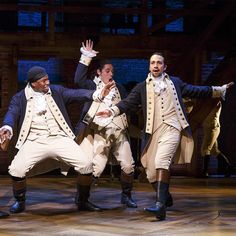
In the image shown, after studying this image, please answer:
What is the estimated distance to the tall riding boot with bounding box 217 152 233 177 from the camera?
38.2 feet

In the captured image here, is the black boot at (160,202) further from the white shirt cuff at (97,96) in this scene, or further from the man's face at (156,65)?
the man's face at (156,65)

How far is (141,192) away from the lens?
28.2ft

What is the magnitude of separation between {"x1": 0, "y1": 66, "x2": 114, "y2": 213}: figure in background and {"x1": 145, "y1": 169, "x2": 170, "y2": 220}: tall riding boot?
766 millimetres

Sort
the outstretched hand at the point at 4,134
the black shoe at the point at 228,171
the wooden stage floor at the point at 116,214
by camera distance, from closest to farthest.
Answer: the wooden stage floor at the point at 116,214
the outstretched hand at the point at 4,134
the black shoe at the point at 228,171

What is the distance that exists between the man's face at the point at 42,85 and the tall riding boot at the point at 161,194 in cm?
140

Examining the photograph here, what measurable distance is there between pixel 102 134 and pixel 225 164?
5487mm

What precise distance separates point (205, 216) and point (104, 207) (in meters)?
1.13

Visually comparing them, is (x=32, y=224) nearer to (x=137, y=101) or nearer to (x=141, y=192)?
(x=137, y=101)

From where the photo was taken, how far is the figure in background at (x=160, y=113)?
632cm

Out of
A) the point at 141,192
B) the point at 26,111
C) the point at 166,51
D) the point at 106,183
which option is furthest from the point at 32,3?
the point at 26,111

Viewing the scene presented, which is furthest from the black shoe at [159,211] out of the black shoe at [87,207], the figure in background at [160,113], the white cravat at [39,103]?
the white cravat at [39,103]

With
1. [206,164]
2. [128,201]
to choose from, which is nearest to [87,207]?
[128,201]

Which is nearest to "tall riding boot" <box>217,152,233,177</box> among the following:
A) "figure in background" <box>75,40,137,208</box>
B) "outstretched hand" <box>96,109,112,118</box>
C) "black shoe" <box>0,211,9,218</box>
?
"figure in background" <box>75,40,137,208</box>

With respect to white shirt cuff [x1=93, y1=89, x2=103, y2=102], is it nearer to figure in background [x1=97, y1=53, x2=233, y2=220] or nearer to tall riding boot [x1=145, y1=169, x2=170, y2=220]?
figure in background [x1=97, y1=53, x2=233, y2=220]
